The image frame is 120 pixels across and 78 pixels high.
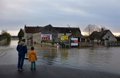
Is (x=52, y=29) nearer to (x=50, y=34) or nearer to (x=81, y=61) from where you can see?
(x=50, y=34)

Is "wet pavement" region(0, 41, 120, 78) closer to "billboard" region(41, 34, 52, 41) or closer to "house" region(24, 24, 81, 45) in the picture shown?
"house" region(24, 24, 81, 45)

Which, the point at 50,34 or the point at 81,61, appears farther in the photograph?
the point at 50,34

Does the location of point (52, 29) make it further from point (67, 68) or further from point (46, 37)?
point (67, 68)

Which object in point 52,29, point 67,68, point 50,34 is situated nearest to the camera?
point 67,68

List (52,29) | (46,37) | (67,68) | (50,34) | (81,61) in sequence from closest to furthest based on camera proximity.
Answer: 1. (67,68)
2. (81,61)
3. (46,37)
4. (50,34)
5. (52,29)

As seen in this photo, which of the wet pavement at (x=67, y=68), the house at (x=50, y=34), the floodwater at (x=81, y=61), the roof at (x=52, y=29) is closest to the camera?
the wet pavement at (x=67, y=68)

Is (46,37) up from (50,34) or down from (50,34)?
down

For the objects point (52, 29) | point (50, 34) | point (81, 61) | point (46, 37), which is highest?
point (52, 29)

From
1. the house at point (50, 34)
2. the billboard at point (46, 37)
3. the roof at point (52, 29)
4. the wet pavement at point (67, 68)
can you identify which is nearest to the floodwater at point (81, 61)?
the wet pavement at point (67, 68)

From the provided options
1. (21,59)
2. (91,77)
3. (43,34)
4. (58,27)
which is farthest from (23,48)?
(58,27)

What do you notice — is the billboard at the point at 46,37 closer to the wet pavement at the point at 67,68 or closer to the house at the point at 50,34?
the house at the point at 50,34

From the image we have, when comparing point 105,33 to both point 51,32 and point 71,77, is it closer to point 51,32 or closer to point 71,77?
point 51,32

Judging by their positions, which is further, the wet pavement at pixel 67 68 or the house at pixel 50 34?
the house at pixel 50 34

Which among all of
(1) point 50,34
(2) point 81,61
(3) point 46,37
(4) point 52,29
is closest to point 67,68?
(2) point 81,61
